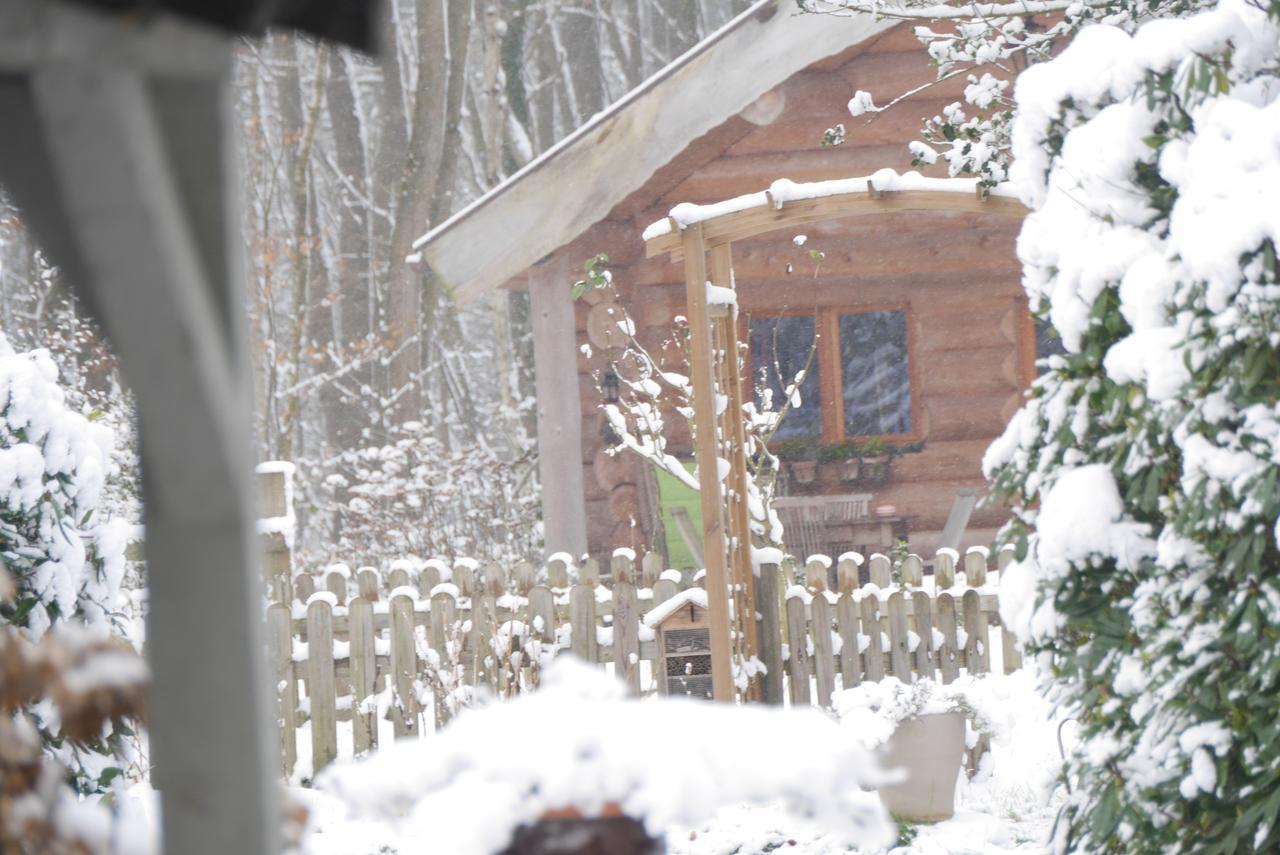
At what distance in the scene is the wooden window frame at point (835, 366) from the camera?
36.3 ft

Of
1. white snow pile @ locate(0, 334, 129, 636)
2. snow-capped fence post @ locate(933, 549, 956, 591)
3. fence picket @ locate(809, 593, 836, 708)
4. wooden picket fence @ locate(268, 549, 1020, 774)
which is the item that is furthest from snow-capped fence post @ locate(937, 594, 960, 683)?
white snow pile @ locate(0, 334, 129, 636)

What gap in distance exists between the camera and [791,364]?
37.1 feet

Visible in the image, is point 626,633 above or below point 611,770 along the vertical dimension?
below

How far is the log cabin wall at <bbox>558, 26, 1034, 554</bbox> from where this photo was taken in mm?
9953

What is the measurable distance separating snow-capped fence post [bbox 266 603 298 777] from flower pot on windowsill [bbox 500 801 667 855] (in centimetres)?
536

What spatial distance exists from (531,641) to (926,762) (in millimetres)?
2285

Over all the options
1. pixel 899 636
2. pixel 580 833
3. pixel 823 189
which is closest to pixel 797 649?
pixel 899 636

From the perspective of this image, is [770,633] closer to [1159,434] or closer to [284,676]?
[284,676]

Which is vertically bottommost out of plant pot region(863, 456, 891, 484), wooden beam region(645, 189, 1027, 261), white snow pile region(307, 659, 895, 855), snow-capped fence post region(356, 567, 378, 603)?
snow-capped fence post region(356, 567, 378, 603)

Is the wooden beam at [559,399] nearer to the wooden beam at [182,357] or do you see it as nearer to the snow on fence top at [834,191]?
the snow on fence top at [834,191]

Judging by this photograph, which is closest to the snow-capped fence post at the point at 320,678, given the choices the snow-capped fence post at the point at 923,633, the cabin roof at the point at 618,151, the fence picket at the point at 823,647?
the fence picket at the point at 823,647

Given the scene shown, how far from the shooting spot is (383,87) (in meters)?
20.2

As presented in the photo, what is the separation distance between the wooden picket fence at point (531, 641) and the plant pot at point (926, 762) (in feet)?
3.85

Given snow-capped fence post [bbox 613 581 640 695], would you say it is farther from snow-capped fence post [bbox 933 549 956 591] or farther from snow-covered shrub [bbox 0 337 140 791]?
snow-covered shrub [bbox 0 337 140 791]
